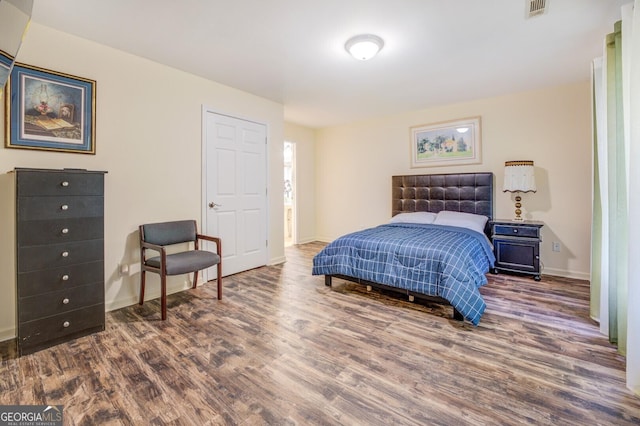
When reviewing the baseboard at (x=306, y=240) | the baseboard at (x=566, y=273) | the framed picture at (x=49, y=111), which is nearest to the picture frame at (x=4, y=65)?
the framed picture at (x=49, y=111)

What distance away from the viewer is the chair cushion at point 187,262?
2.57m

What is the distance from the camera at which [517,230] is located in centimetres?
364

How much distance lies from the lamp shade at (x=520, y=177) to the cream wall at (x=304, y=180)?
141 inches

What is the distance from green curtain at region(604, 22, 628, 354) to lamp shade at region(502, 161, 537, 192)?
1580mm

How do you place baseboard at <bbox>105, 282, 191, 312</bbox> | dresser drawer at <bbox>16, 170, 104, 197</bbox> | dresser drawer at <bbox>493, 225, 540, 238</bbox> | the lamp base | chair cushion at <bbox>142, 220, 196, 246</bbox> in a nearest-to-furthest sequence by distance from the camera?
1. dresser drawer at <bbox>16, 170, 104, 197</bbox>
2. baseboard at <bbox>105, 282, 191, 312</bbox>
3. chair cushion at <bbox>142, 220, 196, 246</bbox>
4. dresser drawer at <bbox>493, 225, 540, 238</bbox>
5. the lamp base

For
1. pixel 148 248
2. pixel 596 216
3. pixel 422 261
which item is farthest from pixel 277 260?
pixel 596 216

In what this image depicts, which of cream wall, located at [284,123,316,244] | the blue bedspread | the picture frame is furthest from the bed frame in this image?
the picture frame

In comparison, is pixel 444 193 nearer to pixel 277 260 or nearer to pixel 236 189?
pixel 277 260

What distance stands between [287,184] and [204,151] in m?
3.56

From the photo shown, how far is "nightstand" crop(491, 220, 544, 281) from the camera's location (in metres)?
3.54

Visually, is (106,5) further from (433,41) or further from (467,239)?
(467,239)

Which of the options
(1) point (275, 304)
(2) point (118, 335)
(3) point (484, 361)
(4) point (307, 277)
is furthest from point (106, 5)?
(3) point (484, 361)

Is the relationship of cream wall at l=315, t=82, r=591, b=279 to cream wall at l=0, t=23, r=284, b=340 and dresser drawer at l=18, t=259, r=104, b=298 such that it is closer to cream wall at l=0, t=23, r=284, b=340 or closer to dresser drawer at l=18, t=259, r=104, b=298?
cream wall at l=0, t=23, r=284, b=340

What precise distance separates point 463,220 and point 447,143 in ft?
4.51
